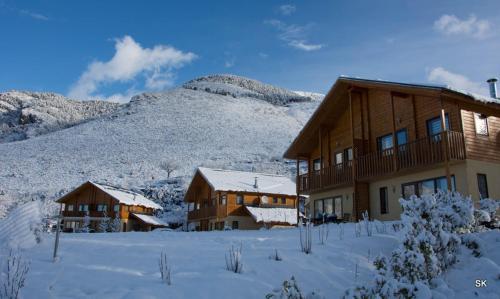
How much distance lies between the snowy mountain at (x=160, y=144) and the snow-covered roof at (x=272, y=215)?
70.3 ft

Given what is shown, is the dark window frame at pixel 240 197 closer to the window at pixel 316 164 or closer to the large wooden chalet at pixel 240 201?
the large wooden chalet at pixel 240 201

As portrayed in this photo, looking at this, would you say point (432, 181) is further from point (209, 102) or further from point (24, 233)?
point (209, 102)

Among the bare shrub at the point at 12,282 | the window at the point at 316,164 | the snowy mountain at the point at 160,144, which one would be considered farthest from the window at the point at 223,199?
the bare shrub at the point at 12,282

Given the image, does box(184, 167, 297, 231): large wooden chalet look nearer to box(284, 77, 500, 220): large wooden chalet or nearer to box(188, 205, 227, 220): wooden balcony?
box(188, 205, 227, 220): wooden balcony

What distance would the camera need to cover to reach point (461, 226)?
9.07 meters

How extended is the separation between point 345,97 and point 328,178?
4516 mm

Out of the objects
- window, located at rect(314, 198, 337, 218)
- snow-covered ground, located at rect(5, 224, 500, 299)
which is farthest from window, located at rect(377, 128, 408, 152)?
snow-covered ground, located at rect(5, 224, 500, 299)

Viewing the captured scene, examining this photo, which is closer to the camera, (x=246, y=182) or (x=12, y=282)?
(x=12, y=282)

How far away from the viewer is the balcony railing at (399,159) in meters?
16.6

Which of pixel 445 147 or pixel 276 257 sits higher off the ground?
pixel 445 147

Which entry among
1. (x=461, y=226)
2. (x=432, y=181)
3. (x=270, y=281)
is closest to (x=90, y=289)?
(x=270, y=281)

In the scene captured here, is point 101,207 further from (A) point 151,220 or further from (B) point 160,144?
(B) point 160,144

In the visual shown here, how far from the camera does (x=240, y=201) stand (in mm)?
40125

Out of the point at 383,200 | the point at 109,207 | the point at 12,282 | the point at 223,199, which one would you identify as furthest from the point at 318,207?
the point at 109,207
